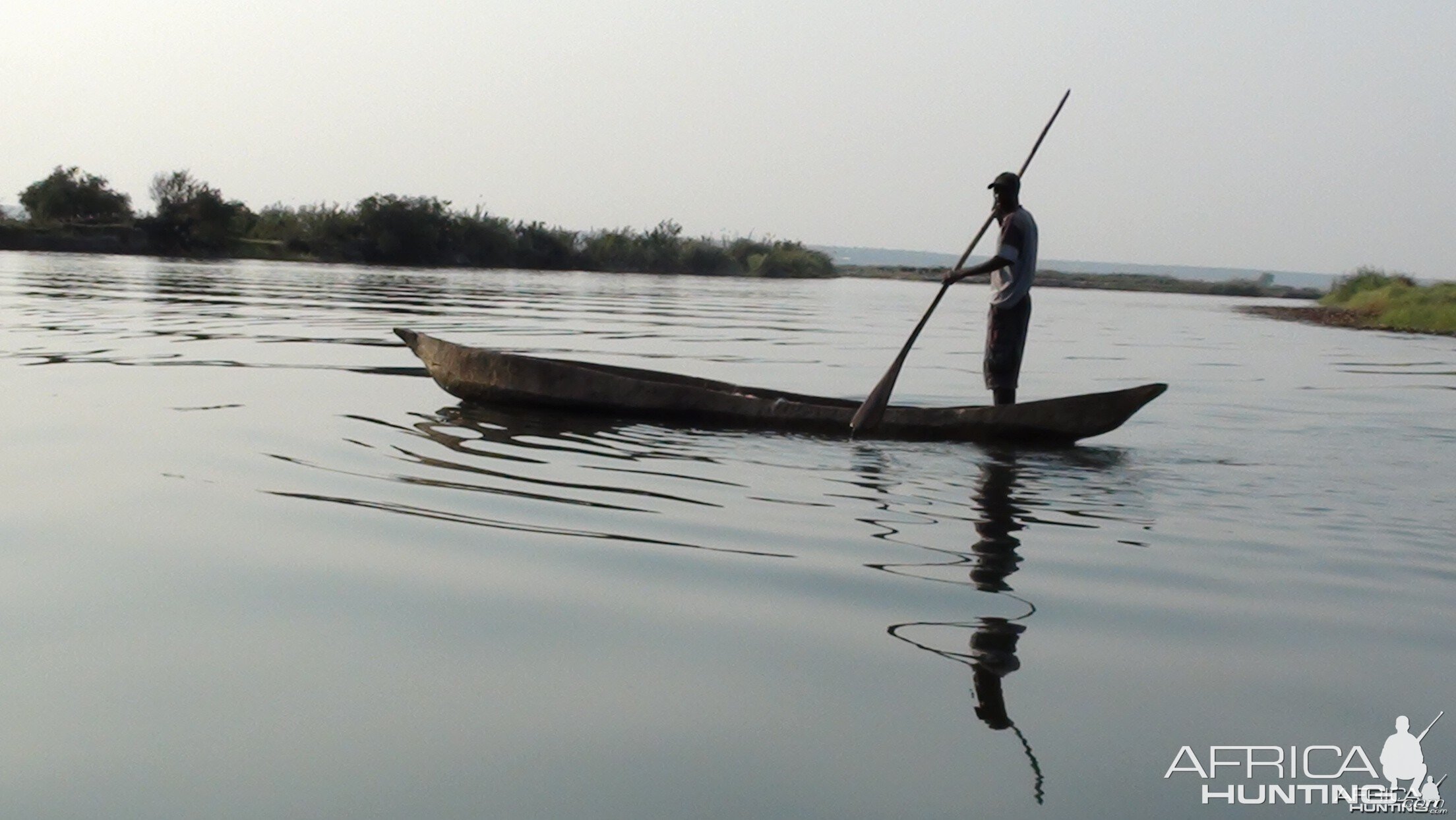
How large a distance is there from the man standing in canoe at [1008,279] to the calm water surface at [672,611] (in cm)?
76

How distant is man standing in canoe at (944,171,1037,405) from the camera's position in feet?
27.8

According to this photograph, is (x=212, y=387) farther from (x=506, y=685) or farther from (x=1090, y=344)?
(x=1090, y=344)

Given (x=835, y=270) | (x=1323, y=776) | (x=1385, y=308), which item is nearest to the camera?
(x=1323, y=776)

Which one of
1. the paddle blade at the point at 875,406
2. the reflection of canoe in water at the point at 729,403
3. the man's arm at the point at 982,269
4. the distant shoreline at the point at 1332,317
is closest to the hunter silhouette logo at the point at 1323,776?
the reflection of canoe in water at the point at 729,403

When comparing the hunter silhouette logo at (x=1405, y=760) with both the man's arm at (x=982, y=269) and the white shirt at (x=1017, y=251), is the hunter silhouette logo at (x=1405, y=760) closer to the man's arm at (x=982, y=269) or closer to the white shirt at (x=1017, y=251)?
the man's arm at (x=982, y=269)

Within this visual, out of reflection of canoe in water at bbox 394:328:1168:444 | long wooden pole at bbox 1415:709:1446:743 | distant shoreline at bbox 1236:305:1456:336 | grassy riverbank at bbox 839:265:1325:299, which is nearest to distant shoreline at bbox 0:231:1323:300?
grassy riverbank at bbox 839:265:1325:299

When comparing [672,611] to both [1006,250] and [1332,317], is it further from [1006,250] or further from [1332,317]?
[1332,317]

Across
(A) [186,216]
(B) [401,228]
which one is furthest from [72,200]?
(B) [401,228]

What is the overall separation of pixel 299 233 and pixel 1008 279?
146 ft

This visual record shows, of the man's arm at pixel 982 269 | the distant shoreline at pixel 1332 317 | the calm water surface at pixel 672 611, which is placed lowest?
the calm water surface at pixel 672 611

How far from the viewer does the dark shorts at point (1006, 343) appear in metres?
8.62

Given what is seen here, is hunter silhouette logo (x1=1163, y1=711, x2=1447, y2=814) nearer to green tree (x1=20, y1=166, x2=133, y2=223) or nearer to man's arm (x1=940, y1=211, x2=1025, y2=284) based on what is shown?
man's arm (x1=940, y1=211, x2=1025, y2=284)

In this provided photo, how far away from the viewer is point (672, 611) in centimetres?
424

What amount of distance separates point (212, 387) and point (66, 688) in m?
7.37
